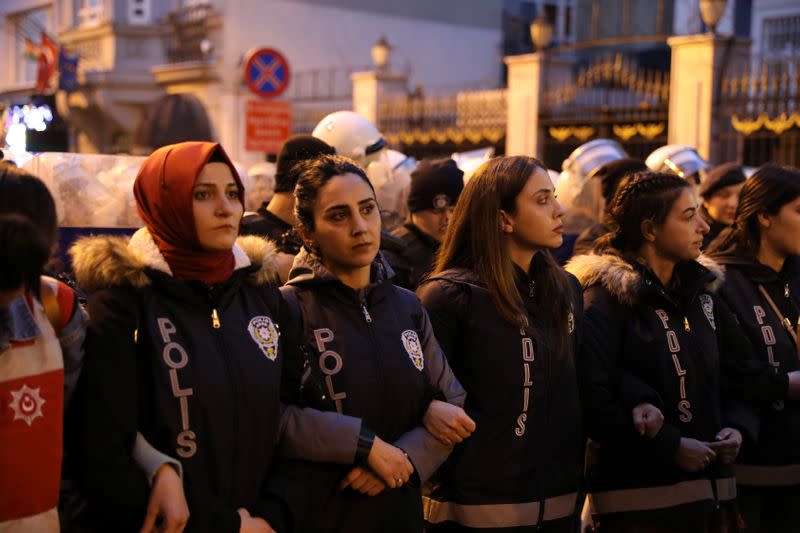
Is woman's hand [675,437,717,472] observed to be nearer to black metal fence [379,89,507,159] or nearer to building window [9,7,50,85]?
black metal fence [379,89,507,159]

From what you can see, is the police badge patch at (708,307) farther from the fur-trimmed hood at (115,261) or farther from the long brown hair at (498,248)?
the fur-trimmed hood at (115,261)

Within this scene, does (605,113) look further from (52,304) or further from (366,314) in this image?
(52,304)

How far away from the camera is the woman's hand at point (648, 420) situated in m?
4.10

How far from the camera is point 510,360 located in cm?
397

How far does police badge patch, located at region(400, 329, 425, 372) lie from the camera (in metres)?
3.58

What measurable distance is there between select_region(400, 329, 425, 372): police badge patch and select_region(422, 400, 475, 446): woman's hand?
0.15 meters

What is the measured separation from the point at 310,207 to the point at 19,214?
1.21 metres

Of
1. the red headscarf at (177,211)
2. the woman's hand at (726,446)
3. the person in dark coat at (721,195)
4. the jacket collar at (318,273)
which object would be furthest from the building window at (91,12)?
the red headscarf at (177,211)

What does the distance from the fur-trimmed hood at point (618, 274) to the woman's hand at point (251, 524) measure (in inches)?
74.0

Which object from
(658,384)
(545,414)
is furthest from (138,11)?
(545,414)

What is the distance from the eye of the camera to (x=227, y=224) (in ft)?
10.3

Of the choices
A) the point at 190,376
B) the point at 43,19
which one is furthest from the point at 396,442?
the point at 43,19

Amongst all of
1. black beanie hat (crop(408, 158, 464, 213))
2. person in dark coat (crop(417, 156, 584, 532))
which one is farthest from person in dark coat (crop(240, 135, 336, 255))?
person in dark coat (crop(417, 156, 584, 532))

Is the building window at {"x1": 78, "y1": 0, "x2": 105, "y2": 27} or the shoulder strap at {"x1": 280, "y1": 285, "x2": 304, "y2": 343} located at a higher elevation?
the building window at {"x1": 78, "y1": 0, "x2": 105, "y2": 27}
